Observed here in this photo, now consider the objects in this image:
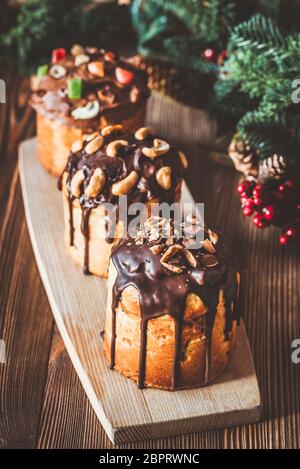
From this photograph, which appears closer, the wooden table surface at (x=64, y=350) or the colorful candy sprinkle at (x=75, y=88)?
the wooden table surface at (x=64, y=350)

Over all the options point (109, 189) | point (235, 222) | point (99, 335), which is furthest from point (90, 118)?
point (99, 335)

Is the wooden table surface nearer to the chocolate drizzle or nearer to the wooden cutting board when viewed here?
the wooden cutting board

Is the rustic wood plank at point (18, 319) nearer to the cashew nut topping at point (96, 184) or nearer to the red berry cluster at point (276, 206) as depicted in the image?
the cashew nut topping at point (96, 184)

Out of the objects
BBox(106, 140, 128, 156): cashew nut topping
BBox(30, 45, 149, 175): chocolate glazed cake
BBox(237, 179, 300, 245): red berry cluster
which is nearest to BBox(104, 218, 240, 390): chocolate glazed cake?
BBox(106, 140, 128, 156): cashew nut topping

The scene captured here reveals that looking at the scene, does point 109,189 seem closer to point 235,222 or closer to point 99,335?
point 99,335

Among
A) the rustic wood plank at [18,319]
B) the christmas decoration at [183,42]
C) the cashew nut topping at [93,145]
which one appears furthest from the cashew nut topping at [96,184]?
the christmas decoration at [183,42]

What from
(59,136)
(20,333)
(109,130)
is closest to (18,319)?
(20,333)
